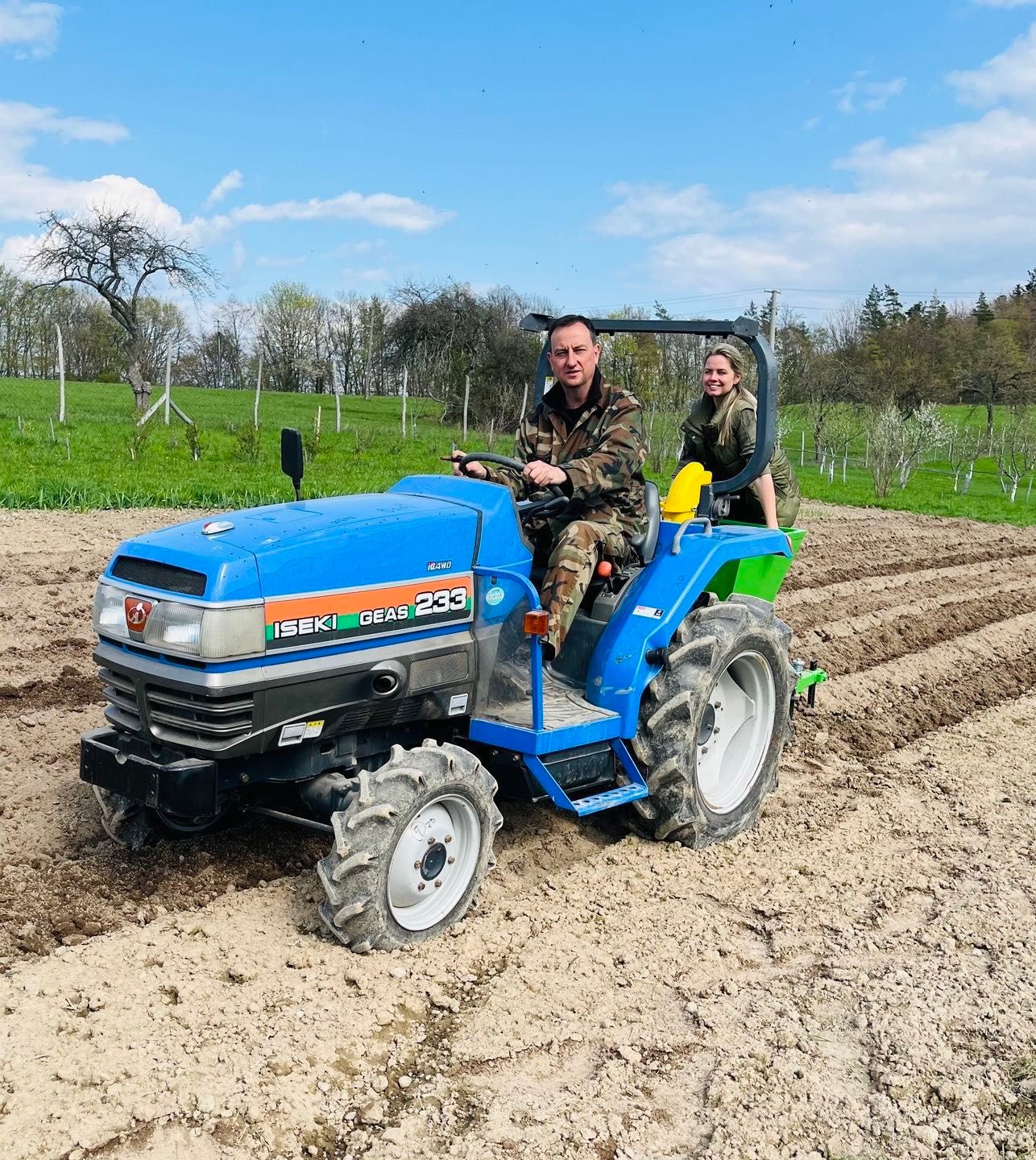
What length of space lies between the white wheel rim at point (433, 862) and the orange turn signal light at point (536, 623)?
0.65m

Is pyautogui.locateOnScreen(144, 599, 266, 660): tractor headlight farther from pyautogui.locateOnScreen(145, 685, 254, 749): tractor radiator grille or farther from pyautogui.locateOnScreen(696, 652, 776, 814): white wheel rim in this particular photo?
pyautogui.locateOnScreen(696, 652, 776, 814): white wheel rim

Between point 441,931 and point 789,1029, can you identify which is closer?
point 789,1029

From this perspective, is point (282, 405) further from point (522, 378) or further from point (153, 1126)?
point (153, 1126)

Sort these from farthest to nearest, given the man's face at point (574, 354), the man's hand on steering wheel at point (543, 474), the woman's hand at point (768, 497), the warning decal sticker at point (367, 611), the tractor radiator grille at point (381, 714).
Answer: the woman's hand at point (768, 497), the man's face at point (574, 354), the man's hand on steering wheel at point (543, 474), the tractor radiator grille at point (381, 714), the warning decal sticker at point (367, 611)

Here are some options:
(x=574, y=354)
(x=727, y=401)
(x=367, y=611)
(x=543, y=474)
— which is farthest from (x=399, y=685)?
→ (x=727, y=401)

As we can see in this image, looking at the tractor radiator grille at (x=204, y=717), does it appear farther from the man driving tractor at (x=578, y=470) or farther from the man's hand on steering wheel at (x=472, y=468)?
the man's hand on steering wheel at (x=472, y=468)

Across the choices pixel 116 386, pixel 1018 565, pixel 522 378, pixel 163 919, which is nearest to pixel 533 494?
pixel 163 919

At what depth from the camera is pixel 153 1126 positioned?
2.72 meters

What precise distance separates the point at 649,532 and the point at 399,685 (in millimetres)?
1426

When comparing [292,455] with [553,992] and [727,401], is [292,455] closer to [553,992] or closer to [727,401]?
[553,992]

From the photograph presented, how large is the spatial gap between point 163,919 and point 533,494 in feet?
7.03

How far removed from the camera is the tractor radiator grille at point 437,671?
12.4ft

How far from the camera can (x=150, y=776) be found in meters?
3.46

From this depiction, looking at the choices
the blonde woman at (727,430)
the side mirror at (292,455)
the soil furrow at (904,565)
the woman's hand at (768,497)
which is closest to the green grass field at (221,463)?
the soil furrow at (904,565)
